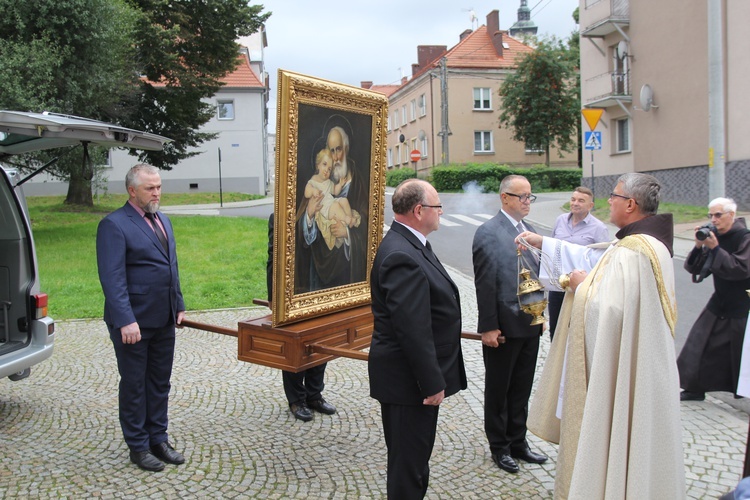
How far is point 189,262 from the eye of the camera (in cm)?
1291

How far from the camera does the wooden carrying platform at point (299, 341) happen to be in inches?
161

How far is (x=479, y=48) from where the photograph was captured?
46906mm

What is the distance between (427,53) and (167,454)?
54.4 m

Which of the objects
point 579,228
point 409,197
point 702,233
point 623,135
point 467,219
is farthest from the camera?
point 623,135

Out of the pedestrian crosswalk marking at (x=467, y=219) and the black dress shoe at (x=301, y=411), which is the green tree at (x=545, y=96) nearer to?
the pedestrian crosswalk marking at (x=467, y=219)

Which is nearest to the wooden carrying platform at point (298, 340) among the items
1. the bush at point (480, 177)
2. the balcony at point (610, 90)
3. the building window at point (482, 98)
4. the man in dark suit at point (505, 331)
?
the man in dark suit at point (505, 331)

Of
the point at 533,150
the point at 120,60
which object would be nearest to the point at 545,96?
the point at 533,150

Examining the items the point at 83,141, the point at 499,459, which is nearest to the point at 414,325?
the point at 499,459

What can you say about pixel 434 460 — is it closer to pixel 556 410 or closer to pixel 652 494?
pixel 556 410

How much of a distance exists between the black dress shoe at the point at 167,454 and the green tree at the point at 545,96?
122ft


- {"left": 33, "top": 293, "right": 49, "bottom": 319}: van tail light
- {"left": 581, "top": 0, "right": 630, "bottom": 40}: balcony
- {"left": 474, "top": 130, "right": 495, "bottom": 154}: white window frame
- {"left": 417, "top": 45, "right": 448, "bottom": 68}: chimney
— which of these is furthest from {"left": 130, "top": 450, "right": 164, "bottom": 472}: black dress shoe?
{"left": 417, "top": 45, "right": 448, "bottom": 68}: chimney

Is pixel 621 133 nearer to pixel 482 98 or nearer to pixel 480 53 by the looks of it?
pixel 482 98

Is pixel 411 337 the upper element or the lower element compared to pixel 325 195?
lower

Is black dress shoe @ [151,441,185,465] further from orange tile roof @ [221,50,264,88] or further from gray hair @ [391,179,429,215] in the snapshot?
orange tile roof @ [221,50,264,88]
